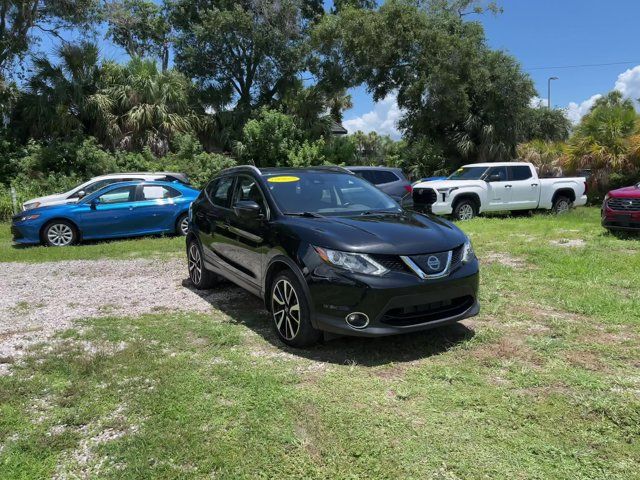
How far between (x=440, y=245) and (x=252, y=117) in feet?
60.6

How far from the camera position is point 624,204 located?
976cm

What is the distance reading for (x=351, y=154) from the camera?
72.3 ft

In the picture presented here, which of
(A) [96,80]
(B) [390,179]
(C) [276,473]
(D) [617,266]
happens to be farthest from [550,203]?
(A) [96,80]

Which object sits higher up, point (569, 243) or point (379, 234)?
point (379, 234)

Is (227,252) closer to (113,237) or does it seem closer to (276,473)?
(276,473)

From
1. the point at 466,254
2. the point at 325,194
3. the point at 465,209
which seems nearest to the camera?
the point at 466,254

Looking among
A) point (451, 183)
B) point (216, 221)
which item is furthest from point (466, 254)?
point (451, 183)

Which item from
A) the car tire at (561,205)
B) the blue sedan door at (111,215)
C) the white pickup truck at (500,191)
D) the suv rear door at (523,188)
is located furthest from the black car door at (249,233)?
the car tire at (561,205)

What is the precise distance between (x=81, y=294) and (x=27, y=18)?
16.7 metres

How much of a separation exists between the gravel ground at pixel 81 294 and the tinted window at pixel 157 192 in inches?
117

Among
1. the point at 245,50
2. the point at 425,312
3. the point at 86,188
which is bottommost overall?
the point at 425,312

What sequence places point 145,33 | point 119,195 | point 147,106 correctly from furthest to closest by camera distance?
point 145,33 → point 147,106 → point 119,195

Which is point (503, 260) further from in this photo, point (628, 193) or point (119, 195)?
point (119, 195)

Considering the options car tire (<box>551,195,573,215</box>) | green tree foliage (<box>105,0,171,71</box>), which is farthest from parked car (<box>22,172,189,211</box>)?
green tree foliage (<box>105,0,171,71</box>)
